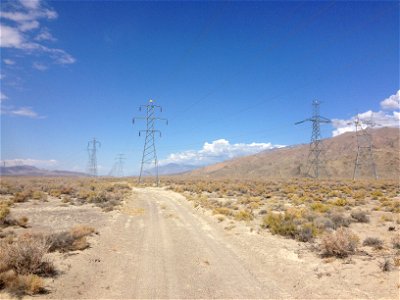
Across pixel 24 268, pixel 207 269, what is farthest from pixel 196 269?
pixel 24 268

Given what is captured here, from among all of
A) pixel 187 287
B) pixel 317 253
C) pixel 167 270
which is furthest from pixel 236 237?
pixel 187 287

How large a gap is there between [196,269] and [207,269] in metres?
0.39

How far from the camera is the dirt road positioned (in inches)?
419

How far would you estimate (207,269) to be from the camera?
1302cm

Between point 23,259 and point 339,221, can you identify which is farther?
point 339,221

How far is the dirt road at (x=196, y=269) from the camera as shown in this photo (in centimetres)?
1065

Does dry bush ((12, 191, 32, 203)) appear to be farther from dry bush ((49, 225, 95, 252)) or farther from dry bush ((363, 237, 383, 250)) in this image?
dry bush ((363, 237, 383, 250))

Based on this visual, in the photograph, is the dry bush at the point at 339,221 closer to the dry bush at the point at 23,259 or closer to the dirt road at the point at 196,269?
the dirt road at the point at 196,269

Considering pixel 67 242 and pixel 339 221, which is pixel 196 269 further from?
pixel 339 221

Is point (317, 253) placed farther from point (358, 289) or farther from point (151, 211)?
point (151, 211)

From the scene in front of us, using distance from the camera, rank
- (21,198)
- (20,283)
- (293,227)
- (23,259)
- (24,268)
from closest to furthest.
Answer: (20,283) → (24,268) → (23,259) → (293,227) → (21,198)

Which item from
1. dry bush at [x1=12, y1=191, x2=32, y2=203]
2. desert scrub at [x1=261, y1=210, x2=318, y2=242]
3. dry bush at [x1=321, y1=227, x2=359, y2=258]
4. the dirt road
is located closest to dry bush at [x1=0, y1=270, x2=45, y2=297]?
the dirt road

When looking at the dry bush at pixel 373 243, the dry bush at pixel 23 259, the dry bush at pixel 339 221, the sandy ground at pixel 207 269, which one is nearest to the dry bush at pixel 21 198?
the sandy ground at pixel 207 269

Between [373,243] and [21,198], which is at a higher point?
[21,198]
